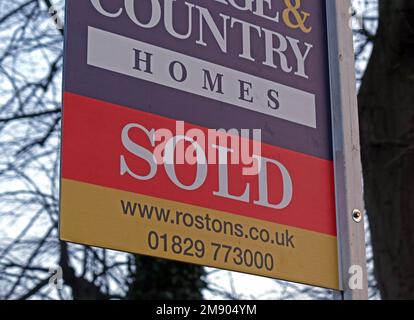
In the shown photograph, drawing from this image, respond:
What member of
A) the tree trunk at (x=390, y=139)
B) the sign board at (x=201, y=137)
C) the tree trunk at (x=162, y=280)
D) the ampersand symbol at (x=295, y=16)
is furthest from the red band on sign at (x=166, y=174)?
the tree trunk at (x=162, y=280)

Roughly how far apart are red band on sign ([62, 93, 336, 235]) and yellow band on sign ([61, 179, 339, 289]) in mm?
27

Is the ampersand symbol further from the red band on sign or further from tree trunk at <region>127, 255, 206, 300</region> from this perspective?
tree trunk at <region>127, 255, 206, 300</region>

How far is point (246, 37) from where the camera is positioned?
126 inches

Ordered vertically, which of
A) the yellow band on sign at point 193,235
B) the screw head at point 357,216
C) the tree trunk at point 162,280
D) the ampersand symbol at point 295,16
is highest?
the tree trunk at point 162,280

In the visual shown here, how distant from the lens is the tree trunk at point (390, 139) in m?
7.83

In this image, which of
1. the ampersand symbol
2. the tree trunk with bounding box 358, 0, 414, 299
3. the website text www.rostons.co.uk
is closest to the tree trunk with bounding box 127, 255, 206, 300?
the tree trunk with bounding box 358, 0, 414, 299

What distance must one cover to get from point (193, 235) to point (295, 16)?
80cm

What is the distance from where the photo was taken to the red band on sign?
282 cm

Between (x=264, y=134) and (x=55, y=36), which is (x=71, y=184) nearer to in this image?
(x=264, y=134)

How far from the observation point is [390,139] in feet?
27.2

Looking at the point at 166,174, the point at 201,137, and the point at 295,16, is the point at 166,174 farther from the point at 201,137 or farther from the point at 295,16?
the point at 295,16

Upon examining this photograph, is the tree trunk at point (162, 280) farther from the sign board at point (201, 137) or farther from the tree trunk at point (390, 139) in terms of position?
the sign board at point (201, 137)
